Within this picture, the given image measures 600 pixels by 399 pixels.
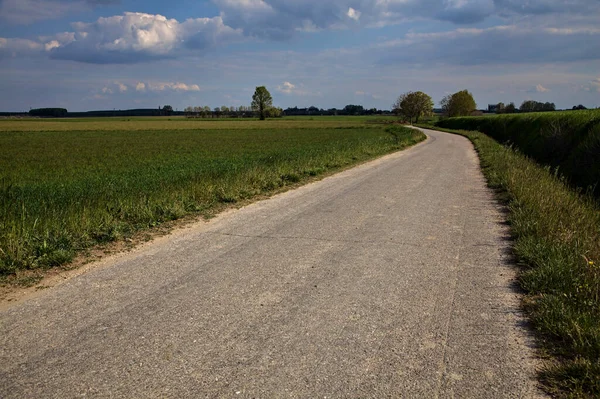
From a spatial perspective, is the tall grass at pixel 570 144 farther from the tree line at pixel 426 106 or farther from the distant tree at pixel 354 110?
the distant tree at pixel 354 110

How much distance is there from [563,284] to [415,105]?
127495 mm

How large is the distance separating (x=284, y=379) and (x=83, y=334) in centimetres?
202

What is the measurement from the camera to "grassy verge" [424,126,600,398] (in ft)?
11.2

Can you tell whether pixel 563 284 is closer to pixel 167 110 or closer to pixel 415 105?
pixel 415 105

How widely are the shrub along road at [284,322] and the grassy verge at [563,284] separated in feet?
0.72

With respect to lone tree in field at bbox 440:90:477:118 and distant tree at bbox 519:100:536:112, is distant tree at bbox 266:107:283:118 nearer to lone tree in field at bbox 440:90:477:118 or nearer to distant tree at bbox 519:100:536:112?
lone tree in field at bbox 440:90:477:118

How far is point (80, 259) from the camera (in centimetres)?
653

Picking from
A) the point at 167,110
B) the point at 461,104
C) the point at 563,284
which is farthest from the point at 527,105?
the point at 167,110

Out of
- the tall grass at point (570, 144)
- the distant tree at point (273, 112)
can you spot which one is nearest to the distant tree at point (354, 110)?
the distant tree at point (273, 112)

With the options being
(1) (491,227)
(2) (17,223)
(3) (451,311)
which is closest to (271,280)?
(3) (451,311)

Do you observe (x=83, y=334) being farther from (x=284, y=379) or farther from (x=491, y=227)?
(x=491, y=227)

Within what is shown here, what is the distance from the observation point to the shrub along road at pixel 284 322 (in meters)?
3.39

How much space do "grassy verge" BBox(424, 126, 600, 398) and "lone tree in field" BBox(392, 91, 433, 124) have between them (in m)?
121

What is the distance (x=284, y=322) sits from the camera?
439 centimetres
